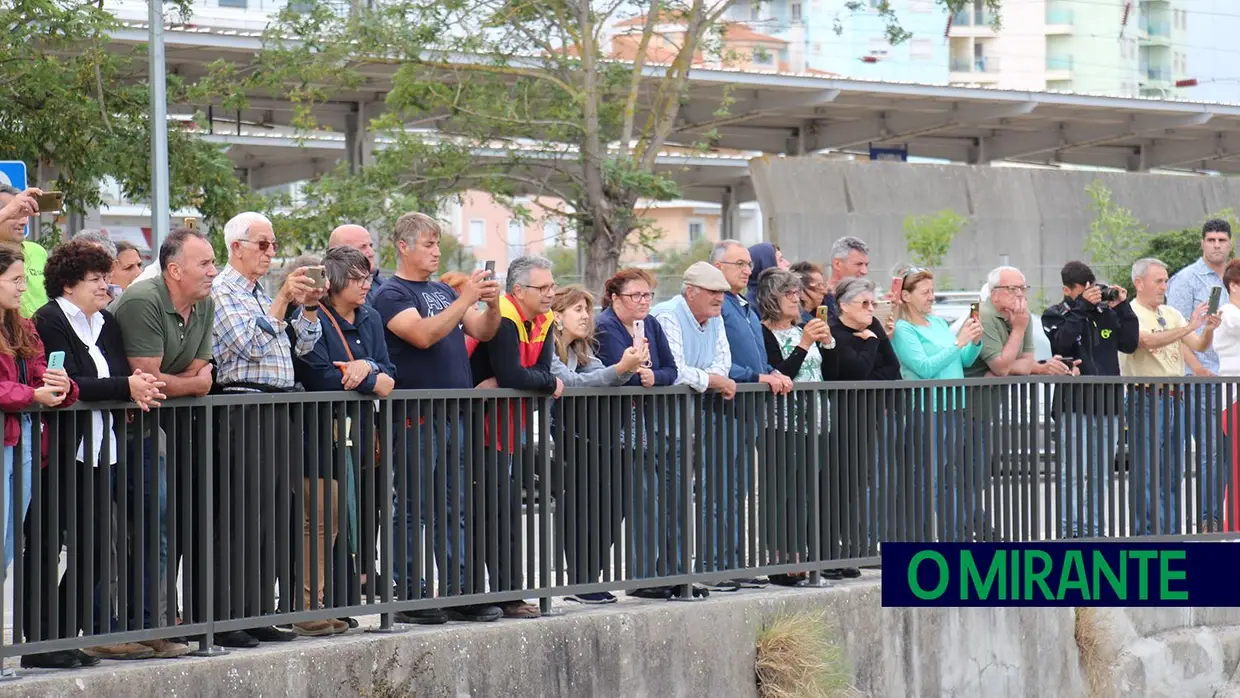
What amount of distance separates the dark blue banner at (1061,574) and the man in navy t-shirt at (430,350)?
244 cm

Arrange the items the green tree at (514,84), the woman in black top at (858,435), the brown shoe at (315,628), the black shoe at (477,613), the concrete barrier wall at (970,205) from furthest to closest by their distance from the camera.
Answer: the concrete barrier wall at (970,205) → the green tree at (514,84) → the woman in black top at (858,435) → the black shoe at (477,613) → the brown shoe at (315,628)

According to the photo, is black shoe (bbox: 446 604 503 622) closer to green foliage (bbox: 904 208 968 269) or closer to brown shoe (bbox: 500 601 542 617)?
brown shoe (bbox: 500 601 542 617)

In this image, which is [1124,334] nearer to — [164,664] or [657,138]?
[164,664]

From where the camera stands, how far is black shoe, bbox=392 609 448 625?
7.73 metres

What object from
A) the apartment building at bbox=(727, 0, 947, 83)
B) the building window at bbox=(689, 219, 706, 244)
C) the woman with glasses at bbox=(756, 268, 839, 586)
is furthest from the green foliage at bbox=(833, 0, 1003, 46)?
the building window at bbox=(689, 219, 706, 244)

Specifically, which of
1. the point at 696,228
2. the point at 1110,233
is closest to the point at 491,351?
the point at 1110,233

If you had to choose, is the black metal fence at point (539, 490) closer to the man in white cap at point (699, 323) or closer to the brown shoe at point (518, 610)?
the brown shoe at point (518, 610)

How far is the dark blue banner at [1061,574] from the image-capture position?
9.50m

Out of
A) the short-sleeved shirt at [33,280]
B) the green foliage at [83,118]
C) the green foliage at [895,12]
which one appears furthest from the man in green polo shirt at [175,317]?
the green foliage at [895,12]

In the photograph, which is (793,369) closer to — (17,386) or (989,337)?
(989,337)

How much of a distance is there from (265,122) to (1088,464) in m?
26.5

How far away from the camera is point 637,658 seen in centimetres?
803

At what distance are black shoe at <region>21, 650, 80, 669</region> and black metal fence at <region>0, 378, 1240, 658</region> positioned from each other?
9cm

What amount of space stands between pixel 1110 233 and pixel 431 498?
28.0 meters
